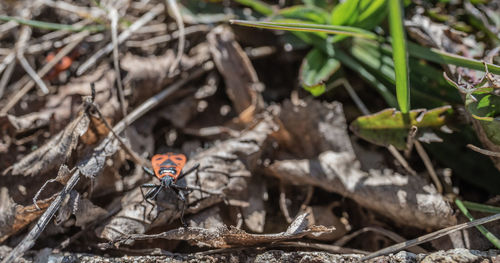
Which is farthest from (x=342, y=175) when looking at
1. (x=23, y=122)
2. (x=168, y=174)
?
(x=23, y=122)

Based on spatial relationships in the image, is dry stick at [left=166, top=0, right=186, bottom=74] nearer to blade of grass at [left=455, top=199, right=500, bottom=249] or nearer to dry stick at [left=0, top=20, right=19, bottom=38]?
dry stick at [left=0, top=20, right=19, bottom=38]

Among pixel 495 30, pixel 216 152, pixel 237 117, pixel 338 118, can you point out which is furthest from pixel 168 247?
pixel 495 30

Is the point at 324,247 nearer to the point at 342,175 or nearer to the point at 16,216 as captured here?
the point at 342,175

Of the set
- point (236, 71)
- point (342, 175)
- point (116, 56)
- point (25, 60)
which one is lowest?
point (342, 175)

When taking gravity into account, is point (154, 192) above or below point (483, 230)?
above

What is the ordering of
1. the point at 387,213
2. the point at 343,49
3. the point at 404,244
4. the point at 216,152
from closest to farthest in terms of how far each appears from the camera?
the point at 404,244
the point at 387,213
the point at 216,152
the point at 343,49

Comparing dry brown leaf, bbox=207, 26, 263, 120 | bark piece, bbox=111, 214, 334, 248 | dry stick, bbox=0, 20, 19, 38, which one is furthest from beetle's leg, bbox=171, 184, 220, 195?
dry stick, bbox=0, 20, 19, 38

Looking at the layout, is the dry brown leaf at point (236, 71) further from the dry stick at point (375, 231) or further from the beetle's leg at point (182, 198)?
the dry stick at point (375, 231)

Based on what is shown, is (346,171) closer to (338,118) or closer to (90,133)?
(338,118)
